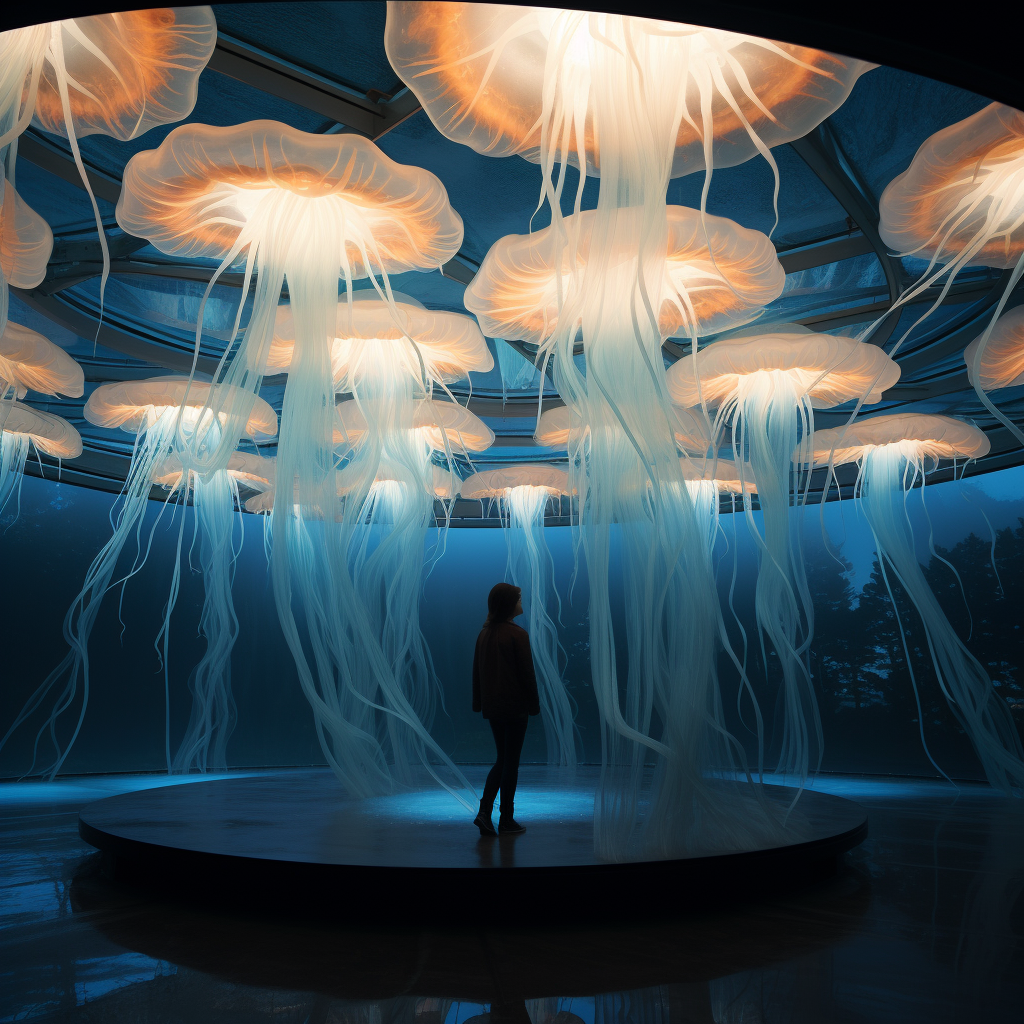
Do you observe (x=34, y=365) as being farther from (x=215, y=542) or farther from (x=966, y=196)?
(x=966, y=196)

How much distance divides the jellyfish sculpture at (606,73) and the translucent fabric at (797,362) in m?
2.39

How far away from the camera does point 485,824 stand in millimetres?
4379

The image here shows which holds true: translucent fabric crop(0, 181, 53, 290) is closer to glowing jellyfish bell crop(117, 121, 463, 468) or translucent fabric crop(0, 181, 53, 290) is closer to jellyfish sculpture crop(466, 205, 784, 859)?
glowing jellyfish bell crop(117, 121, 463, 468)

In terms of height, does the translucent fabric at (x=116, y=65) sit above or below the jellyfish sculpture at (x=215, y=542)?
above

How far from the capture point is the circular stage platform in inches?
136

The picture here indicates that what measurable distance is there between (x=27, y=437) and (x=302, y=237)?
5080 mm

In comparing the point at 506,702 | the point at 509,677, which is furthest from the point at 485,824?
the point at 509,677

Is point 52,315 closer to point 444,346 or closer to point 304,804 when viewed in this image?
point 444,346

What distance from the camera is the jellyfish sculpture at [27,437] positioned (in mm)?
7750

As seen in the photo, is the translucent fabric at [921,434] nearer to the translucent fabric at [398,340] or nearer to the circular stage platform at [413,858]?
the translucent fabric at [398,340]

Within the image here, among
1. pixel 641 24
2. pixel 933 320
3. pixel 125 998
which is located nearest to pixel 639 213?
pixel 641 24

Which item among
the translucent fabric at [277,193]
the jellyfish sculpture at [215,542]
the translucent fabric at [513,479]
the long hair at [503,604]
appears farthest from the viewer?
the translucent fabric at [513,479]

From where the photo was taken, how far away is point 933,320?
771 centimetres

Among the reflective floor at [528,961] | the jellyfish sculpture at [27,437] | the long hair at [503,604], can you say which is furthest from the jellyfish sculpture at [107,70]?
the jellyfish sculpture at [27,437]
